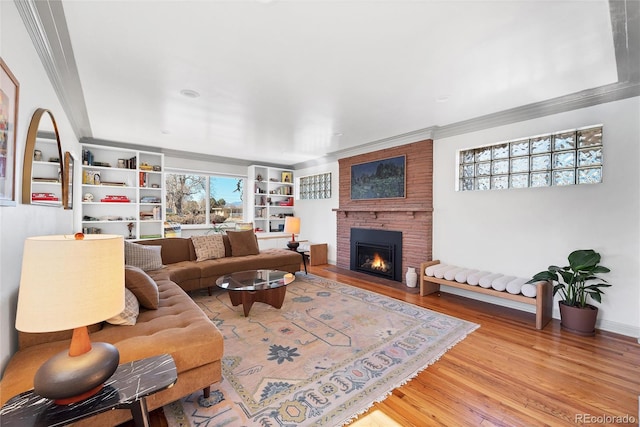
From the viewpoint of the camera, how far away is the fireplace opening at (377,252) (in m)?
4.70

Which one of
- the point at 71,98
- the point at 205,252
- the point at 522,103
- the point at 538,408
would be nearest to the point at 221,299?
the point at 205,252

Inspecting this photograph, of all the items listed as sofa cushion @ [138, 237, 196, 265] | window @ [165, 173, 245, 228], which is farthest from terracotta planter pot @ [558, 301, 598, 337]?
window @ [165, 173, 245, 228]

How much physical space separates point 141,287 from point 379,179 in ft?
13.1

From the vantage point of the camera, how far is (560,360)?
226 cm

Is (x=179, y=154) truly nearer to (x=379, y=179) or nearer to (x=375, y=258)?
(x=379, y=179)

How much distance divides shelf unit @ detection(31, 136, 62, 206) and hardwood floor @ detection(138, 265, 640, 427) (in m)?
1.77

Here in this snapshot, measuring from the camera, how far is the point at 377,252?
5074 mm

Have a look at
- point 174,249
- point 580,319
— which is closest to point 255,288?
point 174,249

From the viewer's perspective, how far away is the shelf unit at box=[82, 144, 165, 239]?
4.75 meters

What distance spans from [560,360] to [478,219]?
6.21ft

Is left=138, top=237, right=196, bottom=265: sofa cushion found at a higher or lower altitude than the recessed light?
lower

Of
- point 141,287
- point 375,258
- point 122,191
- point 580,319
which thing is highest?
point 122,191

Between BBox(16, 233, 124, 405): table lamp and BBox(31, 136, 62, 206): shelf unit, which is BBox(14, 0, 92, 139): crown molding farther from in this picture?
BBox(16, 233, 124, 405): table lamp

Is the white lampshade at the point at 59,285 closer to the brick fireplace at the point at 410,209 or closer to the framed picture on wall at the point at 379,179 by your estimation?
the brick fireplace at the point at 410,209
